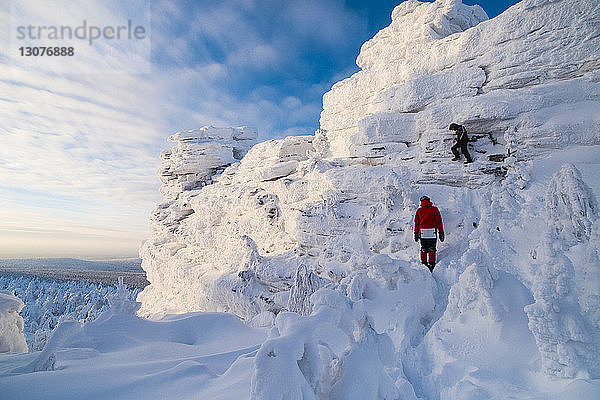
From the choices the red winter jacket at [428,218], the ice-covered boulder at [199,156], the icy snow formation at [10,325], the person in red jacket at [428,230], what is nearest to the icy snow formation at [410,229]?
the person in red jacket at [428,230]

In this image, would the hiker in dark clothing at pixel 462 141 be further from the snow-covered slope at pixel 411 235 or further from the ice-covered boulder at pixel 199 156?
the ice-covered boulder at pixel 199 156

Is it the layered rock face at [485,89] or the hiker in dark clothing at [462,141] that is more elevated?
the layered rock face at [485,89]

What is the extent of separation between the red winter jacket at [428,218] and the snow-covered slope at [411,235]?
0.78 meters

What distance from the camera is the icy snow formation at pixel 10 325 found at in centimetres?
471

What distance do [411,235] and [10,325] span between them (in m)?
8.36

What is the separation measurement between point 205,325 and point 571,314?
4651 millimetres

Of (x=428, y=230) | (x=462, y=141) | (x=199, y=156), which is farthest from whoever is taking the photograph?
(x=199, y=156)

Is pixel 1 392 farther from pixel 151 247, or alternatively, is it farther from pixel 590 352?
pixel 151 247

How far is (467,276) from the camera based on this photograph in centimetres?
440

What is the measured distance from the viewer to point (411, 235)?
8305 millimetres

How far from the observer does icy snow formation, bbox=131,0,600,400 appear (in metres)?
3.04

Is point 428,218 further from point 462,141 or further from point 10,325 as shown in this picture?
point 10,325

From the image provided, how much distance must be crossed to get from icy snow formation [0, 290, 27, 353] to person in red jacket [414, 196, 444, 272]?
765 cm

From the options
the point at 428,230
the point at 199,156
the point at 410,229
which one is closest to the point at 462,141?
the point at 410,229
